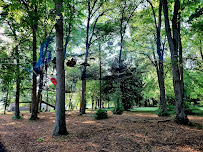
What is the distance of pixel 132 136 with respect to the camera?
178 inches

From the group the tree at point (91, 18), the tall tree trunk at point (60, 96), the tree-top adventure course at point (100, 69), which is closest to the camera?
the tree-top adventure course at point (100, 69)

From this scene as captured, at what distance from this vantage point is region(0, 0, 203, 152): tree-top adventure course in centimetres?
404

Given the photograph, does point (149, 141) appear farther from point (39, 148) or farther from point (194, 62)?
point (194, 62)

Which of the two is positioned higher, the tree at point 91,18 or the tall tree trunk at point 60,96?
the tree at point 91,18

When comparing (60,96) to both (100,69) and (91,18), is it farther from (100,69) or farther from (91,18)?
(91,18)

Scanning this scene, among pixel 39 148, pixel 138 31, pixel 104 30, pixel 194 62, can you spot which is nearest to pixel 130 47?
pixel 138 31

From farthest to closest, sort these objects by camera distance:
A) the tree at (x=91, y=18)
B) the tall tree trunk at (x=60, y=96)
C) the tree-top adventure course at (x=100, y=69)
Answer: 1. the tree at (x=91, y=18)
2. the tall tree trunk at (x=60, y=96)
3. the tree-top adventure course at (x=100, y=69)

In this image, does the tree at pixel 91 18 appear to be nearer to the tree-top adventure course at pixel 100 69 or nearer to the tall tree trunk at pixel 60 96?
the tree-top adventure course at pixel 100 69

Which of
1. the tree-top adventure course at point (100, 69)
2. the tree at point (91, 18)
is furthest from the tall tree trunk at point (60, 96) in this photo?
the tree at point (91, 18)

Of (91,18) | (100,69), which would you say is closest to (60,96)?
(100,69)

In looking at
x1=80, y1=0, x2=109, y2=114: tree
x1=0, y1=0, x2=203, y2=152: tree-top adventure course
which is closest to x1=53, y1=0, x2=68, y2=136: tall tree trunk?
x1=0, y1=0, x2=203, y2=152: tree-top adventure course

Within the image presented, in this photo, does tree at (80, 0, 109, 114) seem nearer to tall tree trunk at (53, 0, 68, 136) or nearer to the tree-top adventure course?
the tree-top adventure course

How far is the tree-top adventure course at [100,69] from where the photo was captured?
13.2 feet

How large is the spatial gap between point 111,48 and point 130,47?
1.80m
